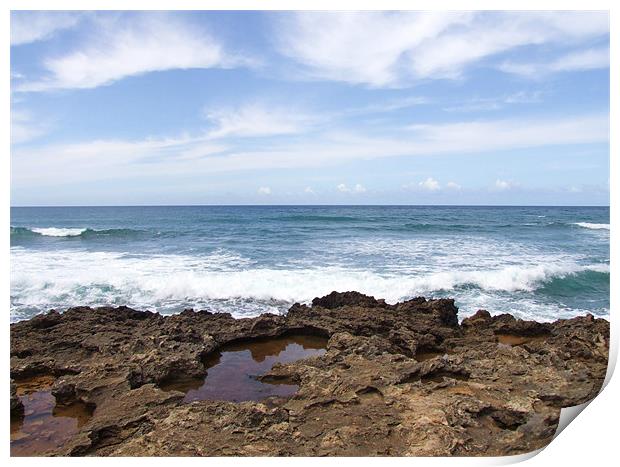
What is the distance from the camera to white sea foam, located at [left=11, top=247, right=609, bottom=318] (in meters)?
7.93

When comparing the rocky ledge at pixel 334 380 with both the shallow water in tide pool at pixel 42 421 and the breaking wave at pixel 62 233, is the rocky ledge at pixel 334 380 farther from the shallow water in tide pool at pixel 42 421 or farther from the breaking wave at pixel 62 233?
the breaking wave at pixel 62 233

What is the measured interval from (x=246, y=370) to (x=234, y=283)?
4.63 m

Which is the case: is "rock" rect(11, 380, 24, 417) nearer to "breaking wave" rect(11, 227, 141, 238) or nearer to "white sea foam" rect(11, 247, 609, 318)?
"white sea foam" rect(11, 247, 609, 318)

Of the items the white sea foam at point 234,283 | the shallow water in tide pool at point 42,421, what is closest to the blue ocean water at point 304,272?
the white sea foam at point 234,283

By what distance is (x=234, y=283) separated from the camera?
891 cm

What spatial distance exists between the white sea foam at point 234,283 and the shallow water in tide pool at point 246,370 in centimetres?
216

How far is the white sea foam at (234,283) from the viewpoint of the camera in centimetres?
793

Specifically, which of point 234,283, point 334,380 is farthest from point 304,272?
point 334,380

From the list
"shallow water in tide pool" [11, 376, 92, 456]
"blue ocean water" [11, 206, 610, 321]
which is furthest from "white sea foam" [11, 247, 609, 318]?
"shallow water in tide pool" [11, 376, 92, 456]

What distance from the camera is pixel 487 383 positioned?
12.3ft

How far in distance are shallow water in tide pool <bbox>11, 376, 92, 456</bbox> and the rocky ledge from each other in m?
0.11
